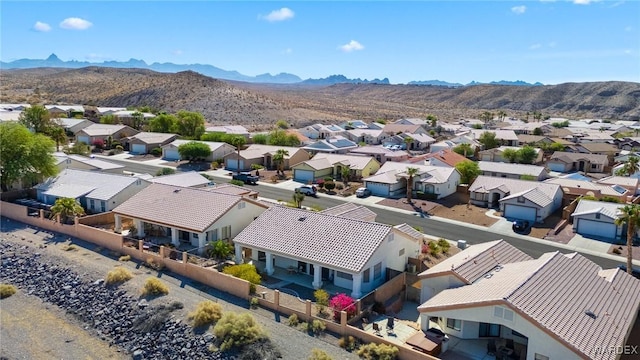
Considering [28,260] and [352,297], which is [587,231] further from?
[28,260]

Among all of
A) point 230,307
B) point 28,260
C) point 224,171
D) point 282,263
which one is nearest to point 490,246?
point 282,263

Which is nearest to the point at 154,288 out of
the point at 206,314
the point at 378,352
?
the point at 206,314

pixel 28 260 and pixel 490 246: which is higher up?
pixel 490 246

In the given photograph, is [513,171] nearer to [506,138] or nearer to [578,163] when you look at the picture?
[578,163]

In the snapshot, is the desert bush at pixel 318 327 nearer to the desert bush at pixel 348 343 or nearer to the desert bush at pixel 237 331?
the desert bush at pixel 348 343

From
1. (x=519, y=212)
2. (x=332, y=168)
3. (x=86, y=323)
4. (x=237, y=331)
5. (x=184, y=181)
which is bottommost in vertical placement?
(x=86, y=323)
